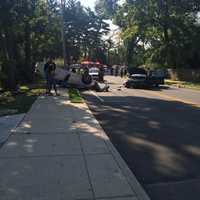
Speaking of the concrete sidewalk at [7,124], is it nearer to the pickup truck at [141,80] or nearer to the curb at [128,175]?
the curb at [128,175]

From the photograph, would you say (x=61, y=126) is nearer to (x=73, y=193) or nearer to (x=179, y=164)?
(x=179, y=164)

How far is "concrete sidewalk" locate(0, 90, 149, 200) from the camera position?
19.7ft

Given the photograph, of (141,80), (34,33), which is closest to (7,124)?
(141,80)

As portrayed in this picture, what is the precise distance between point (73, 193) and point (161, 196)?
1.22 m

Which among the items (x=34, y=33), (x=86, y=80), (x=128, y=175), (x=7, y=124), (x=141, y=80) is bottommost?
(x=141, y=80)

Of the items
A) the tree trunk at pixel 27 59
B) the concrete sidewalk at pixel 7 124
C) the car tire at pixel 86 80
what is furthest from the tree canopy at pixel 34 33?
the concrete sidewalk at pixel 7 124

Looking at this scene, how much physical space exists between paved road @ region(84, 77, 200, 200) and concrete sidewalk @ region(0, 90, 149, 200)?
297mm

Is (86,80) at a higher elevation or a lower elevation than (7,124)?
lower

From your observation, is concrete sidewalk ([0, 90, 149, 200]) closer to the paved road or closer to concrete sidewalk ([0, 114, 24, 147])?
concrete sidewalk ([0, 114, 24, 147])

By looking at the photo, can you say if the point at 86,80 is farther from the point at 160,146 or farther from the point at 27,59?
the point at 160,146

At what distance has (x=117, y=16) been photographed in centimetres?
5800

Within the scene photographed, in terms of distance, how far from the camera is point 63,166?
738 cm

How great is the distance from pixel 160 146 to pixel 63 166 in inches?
104

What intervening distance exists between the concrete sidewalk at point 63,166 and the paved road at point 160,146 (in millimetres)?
297
